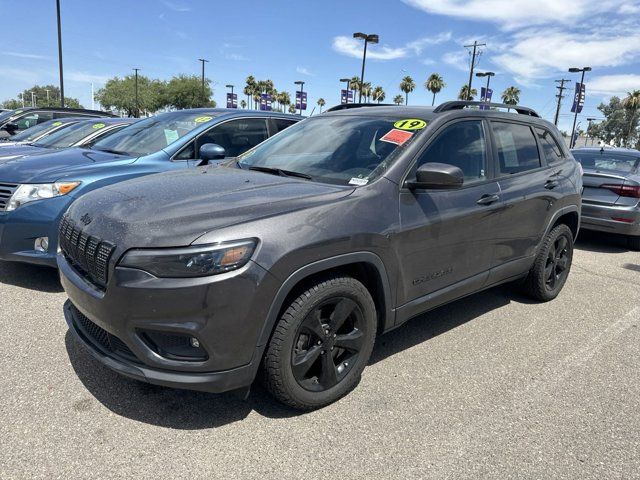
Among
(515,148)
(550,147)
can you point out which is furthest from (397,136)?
(550,147)

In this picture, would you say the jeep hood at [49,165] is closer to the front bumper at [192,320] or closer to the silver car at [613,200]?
the front bumper at [192,320]

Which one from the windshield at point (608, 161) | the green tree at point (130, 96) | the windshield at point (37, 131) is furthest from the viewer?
the green tree at point (130, 96)

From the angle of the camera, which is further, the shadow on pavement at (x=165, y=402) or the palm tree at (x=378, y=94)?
the palm tree at (x=378, y=94)

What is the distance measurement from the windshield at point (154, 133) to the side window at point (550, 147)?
348cm

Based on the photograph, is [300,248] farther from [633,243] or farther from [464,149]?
[633,243]

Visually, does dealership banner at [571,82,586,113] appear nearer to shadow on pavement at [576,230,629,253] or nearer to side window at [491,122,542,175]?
shadow on pavement at [576,230,629,253]

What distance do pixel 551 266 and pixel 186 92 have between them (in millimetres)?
61495

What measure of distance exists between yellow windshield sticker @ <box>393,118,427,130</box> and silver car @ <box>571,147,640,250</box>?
5.09 m

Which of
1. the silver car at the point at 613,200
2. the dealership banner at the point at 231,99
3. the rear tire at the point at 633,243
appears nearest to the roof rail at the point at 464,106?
the silver car at the point at 613,200

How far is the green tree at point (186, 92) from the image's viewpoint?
59.9 m

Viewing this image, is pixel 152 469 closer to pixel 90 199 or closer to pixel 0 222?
pixel 90 199

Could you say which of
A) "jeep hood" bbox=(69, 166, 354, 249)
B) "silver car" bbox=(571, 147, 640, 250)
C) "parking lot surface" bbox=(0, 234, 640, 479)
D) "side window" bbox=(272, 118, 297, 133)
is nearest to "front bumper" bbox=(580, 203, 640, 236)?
"silver car" bbox=(571, 147, 640, 250)

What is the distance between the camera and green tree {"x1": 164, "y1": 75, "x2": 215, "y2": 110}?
197 ft

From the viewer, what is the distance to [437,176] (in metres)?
2.90
